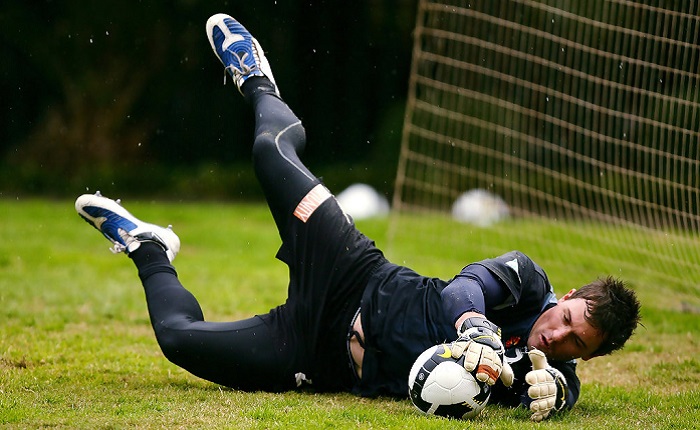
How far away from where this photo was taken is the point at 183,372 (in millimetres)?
5441

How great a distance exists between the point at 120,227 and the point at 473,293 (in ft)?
7.22

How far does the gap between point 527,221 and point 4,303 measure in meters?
6.90

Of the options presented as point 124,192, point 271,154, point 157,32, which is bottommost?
point 124,192

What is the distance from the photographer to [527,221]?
1201 centimetres

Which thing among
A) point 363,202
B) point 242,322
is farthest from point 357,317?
point 363,202

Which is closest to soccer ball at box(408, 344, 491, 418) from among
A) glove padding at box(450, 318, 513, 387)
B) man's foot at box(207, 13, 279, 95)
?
glove padding at box(450, 318, 513, 387)

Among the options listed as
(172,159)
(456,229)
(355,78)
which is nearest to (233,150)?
(172,159)

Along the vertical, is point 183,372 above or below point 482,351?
below

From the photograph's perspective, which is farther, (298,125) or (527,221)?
(527,221)

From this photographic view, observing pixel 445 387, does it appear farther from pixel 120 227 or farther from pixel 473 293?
pixel 120 227

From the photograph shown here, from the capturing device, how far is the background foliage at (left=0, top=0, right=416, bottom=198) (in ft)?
58.0

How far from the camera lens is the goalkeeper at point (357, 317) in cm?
440

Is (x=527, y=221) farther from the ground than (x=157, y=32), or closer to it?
closer to it

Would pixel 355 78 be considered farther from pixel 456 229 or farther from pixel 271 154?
pixel 271 154
